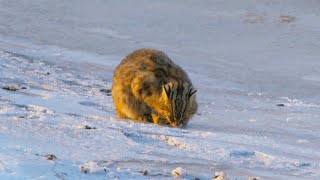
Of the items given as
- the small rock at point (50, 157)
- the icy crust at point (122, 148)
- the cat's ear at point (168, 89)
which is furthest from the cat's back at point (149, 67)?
the small rock at point (50, 157)

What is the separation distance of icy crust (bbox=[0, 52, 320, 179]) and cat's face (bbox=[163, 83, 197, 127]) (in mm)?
140

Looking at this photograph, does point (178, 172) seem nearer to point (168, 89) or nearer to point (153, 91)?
point (168, 89)

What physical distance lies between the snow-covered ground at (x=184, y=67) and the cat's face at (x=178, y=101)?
0.20 m

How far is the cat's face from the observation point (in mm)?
6547

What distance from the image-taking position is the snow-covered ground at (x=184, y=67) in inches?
167

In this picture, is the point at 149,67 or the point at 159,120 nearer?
the point at 159,120

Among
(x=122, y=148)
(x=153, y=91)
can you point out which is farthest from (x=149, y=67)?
(x=122, y=148)

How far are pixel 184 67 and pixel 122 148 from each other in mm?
7766

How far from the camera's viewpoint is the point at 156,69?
23.1 feet

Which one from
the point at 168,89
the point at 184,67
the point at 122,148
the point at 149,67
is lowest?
the point at 184,67

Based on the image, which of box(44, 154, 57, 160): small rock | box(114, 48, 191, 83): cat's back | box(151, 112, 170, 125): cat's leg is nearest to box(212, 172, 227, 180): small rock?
box(44, 154, 57, 160): small rock

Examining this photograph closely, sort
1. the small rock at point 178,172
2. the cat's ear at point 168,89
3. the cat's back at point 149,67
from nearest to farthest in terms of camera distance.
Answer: the small rock at point 178,172 < the cat's ear at point 168,89 < the cat's back at point 149,67

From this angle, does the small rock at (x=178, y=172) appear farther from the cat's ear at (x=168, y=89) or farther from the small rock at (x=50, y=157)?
the cat's ear at (x=168, y=89)

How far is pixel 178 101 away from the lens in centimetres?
659
